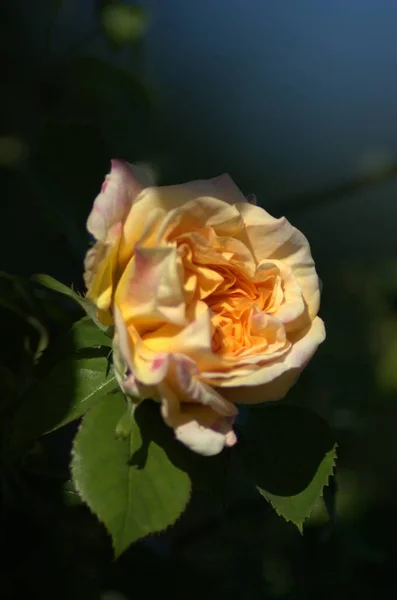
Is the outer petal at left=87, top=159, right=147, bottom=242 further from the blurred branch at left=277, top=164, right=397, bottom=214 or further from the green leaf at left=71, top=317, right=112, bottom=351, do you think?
the blurred branch at left=277, top=164, right=397, bottom=214

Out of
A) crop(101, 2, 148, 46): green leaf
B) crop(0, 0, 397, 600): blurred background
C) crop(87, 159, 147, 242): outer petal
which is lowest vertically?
crop(0, 0, 397, 600): blurred background

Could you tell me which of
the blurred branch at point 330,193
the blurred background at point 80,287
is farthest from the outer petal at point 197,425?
the blurred branch at point 330,193

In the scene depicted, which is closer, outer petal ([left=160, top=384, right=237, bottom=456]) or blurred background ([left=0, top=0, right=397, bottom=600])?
outer petal ([left=160, top=384, right=237, bottom=456])

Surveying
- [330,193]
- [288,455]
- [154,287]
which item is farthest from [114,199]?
[330,193]

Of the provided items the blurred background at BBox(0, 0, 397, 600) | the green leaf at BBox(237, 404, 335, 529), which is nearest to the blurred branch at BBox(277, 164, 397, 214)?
the blurred background at BBox(0, 0, 397, 600)

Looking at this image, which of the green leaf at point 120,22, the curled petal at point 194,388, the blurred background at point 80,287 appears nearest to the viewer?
the curled petal at point 194,388

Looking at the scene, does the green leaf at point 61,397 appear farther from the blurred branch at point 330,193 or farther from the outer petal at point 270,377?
the blurred branch at point 330,193

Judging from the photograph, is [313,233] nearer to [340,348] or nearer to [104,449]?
[340,348]

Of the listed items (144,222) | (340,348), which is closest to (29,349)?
(144,222)
